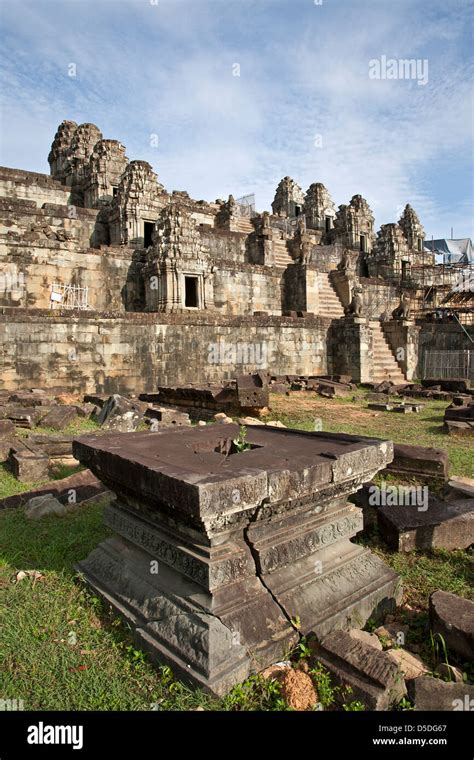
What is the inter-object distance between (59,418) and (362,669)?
7.03 metres

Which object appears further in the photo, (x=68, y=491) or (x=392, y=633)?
(x=68, y=491)

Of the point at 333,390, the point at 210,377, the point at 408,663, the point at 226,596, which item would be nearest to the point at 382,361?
the point at 333,390

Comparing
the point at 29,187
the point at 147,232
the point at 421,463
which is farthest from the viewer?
the point at 29,187

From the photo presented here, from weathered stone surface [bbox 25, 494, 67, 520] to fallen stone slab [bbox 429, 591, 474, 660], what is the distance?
3433 millimetres

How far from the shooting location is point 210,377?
1405cm

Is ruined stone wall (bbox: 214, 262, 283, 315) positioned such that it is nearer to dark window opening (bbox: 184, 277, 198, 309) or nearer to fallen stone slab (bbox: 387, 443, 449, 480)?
dark window opening (bbox: 184, 277, 198, 309)

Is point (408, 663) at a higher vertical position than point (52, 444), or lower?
lower

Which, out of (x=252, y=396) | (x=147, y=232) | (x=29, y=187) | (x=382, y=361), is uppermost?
(x=29, y=187)

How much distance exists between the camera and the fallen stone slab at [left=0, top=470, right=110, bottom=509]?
4.87m

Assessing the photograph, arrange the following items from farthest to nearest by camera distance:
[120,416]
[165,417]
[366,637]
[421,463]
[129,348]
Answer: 1. [129,348]
2. [165,417]
3. [120,416]
4. [421,463]
5. [366,637]

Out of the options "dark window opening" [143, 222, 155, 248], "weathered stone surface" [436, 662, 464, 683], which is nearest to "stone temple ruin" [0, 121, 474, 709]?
"dark window opening" [143, 222, 155, 248]

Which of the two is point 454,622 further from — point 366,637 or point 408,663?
point 366,637

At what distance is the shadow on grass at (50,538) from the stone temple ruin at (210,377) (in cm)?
41
